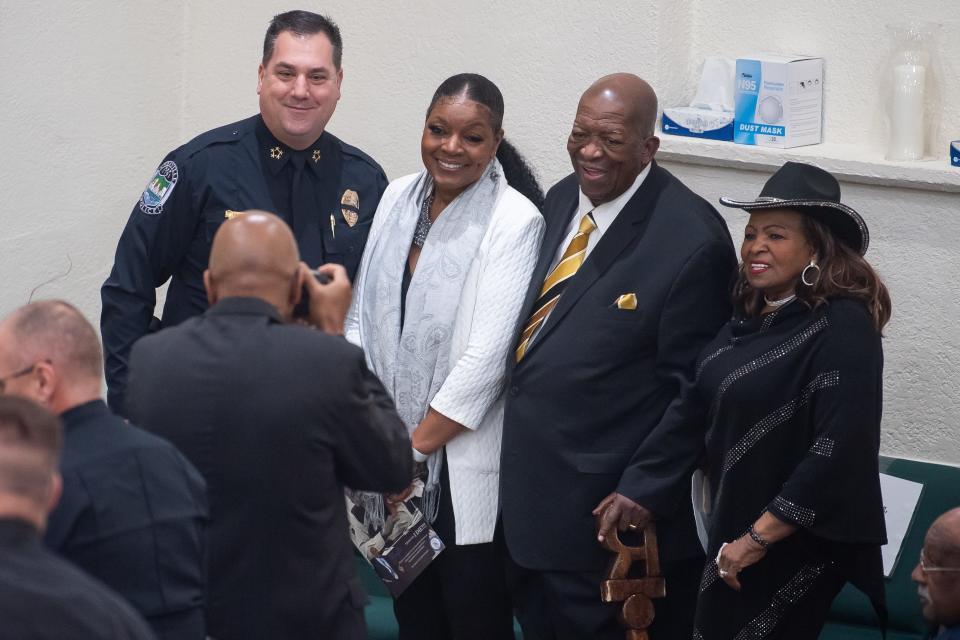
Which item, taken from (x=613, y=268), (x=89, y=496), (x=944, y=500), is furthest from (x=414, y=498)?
(x=944, y=500)

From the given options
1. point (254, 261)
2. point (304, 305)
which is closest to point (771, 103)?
point (304, 305)

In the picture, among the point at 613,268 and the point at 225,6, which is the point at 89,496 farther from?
the point at 225,6

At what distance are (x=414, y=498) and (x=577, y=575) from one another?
398 millimetres

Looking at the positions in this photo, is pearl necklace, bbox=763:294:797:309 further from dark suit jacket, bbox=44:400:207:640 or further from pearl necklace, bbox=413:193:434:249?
dark suit jacket, bbox=44:400:207:640

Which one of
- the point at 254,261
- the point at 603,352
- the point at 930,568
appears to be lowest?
the point at 930,568

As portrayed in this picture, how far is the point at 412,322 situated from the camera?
2.99 metres

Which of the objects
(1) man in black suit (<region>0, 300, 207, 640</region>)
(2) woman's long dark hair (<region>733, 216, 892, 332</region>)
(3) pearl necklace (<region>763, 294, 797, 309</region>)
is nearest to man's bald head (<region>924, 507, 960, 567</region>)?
(2) woman's long dark hair (<region>733, 216, 892, 332</region>)

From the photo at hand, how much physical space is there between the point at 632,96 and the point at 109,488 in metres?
1.47

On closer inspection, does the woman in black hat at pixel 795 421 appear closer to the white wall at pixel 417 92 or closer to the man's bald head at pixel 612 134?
the man's bald head at pixel 612 134

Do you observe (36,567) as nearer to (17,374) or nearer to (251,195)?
(17,374)

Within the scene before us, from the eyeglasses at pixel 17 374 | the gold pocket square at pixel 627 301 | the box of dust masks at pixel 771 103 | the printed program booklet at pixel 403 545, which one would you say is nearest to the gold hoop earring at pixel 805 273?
the gold pocket square at pixel 627 301

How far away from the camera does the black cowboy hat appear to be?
9.09 ft

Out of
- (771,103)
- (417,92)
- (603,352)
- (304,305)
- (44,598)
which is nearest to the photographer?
(44,598)

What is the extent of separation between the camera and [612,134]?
9.42 ft
